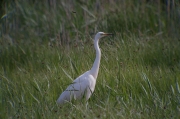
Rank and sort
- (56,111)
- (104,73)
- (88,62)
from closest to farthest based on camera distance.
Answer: (56,111)
(104,73)
(88,62)

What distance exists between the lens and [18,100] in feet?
17.8

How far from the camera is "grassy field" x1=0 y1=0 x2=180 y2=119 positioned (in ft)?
15.9

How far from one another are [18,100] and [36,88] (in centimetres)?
27

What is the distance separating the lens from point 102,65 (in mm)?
6336

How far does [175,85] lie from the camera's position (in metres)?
5.16

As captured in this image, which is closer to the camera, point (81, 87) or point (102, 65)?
point (81, 87)

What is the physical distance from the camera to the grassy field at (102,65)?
15.9 ft

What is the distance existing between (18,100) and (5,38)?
3.35 metres

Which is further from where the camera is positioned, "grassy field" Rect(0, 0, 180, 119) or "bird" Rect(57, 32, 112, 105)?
"bird" Rect(57, 32, 112, 105)

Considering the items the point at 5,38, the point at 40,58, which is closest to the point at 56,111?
the point at 40,58

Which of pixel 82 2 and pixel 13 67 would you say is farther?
pixel 82 2

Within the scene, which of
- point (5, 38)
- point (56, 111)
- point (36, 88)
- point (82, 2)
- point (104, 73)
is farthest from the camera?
point (82, 2)

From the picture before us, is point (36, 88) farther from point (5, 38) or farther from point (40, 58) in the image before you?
point (5, 38)

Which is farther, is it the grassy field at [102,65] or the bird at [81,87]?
the bird at [81,87]
